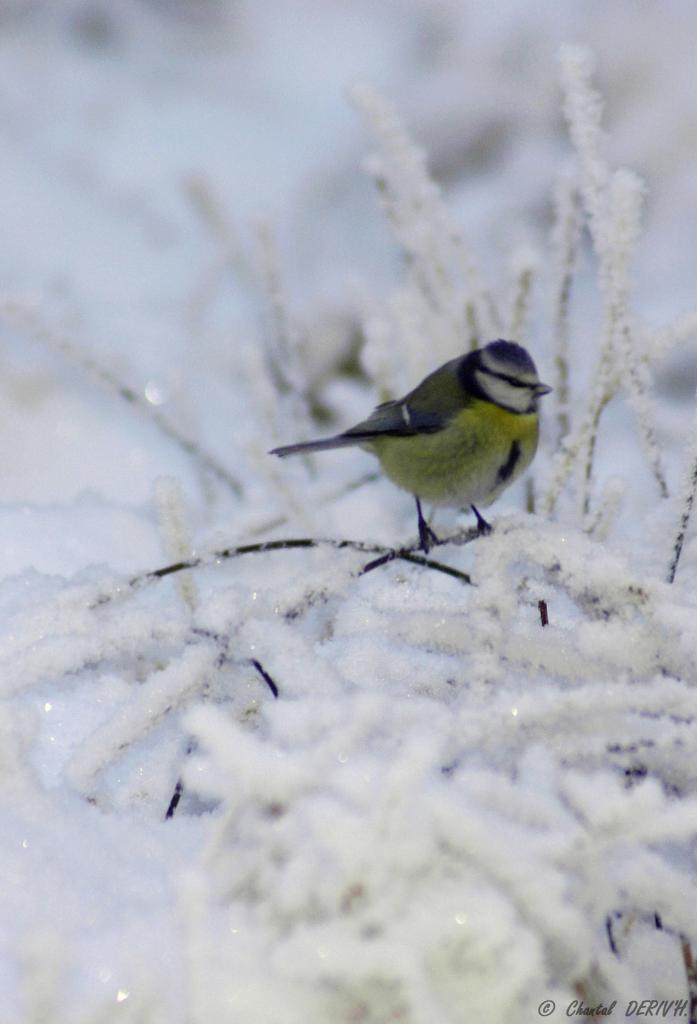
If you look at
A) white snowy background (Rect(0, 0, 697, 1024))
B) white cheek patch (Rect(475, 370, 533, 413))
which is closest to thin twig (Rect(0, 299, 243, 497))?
white snowy background (Rect(0, 0, 697, 1024))

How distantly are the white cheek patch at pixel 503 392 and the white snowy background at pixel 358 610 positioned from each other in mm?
49

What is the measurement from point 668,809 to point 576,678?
0.41 ft

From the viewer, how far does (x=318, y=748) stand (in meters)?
0.35

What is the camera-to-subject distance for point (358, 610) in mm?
572

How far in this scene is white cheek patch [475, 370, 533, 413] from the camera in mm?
924

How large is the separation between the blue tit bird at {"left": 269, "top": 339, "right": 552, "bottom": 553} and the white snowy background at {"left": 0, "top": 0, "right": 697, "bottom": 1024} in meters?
0.05

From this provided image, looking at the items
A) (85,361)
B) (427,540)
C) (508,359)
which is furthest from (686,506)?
(85,361)

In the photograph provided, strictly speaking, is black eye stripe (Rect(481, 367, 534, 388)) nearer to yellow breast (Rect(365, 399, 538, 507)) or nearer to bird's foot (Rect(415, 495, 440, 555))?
yellow breast (Rect(365, 399, 538, 507))

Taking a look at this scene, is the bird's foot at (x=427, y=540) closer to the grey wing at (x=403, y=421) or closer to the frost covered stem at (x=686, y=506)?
the frost covered stem at (x=686, y=506)

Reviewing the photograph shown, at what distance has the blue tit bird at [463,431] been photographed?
92 cm

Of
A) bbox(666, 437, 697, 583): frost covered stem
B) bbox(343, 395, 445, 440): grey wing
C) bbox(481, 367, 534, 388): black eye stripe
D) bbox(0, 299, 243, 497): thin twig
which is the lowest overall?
bbox(0, 299, 243, 497): thin twig

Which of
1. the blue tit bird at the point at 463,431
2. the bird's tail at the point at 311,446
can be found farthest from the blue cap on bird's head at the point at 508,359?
the bird's tail at the point at 311,446

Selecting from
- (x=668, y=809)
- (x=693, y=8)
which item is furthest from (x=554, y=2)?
(x=668, y=809)

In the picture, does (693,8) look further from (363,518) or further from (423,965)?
(423,965)
